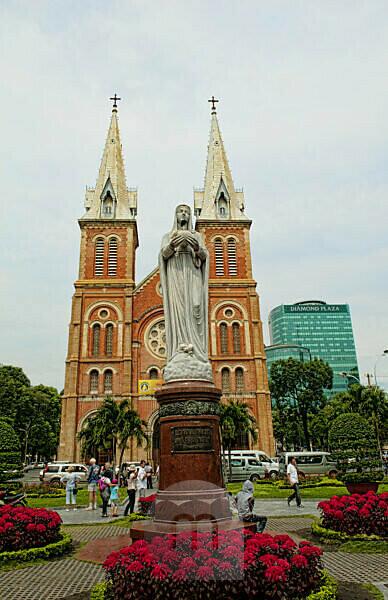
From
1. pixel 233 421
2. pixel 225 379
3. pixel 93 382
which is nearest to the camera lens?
pixel 233 421

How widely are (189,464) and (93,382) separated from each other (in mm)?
30189

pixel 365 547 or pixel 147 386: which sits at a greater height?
pixel 147 386

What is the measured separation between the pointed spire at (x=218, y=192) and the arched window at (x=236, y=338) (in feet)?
33.7

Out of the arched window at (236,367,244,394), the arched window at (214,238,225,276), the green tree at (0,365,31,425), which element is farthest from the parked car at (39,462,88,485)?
the arched window at (214,238,225,276)

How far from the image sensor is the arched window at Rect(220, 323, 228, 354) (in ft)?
124

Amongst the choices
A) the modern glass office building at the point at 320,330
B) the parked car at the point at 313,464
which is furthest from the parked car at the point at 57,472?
the modern glass office building at the point at 320,330

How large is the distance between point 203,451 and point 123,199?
38.7m

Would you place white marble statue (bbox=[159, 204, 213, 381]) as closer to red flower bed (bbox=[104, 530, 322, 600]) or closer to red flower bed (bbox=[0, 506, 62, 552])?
red flower bed (bbox=[104, 530, 322, 600])

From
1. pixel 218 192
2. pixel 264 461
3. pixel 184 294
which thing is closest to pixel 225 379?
pixel 264 461

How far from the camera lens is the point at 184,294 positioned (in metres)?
8.52

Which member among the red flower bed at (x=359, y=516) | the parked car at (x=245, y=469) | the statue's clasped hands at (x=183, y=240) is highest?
the statue's clasped hands at (x=183, y=240)

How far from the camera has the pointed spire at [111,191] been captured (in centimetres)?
4241

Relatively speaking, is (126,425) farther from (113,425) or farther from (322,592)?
Answer: (322,592)

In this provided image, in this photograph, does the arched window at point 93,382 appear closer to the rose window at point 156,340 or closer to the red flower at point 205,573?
the rose window at point 156,340
